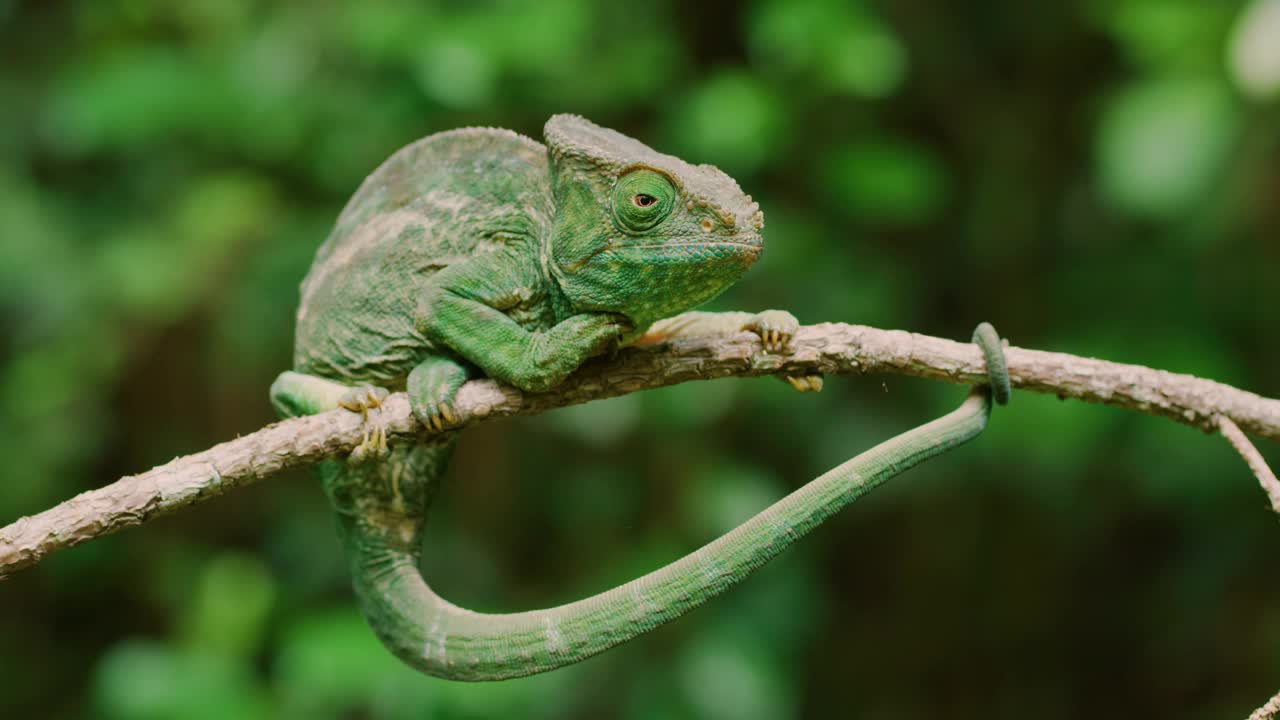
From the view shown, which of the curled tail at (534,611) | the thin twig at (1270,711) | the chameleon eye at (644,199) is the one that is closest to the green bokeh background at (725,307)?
the curled tail at (534,611)

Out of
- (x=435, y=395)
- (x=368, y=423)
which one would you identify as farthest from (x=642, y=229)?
(x=368, y=423)

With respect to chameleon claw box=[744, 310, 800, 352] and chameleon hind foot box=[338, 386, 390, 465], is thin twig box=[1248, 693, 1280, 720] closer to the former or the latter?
chameleon claw box=[744, 310, 800, 352]

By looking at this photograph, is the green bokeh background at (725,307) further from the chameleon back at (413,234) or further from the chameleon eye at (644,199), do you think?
the chameleon eye at (644,199)

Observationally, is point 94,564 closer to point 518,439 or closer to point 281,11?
point 518,439

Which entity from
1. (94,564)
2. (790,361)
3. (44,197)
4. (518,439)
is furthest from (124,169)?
(790,361)

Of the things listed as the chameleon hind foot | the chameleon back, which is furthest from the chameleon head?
the chameleon hind foot
